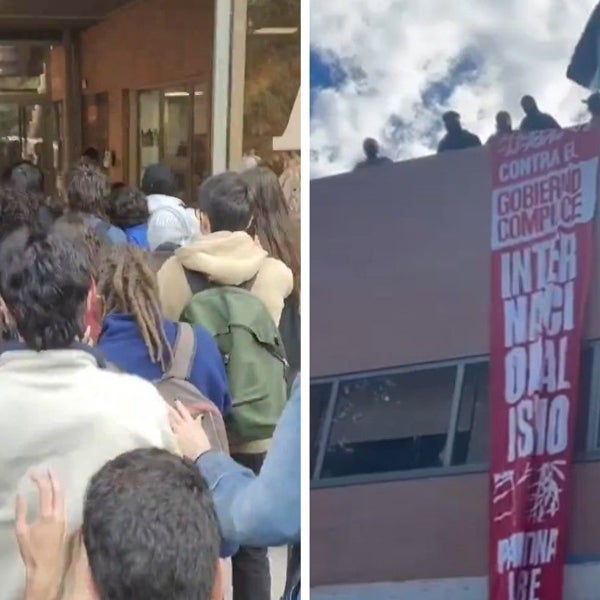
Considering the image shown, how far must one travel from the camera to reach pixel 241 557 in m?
4.07

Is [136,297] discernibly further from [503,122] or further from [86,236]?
[503,122]

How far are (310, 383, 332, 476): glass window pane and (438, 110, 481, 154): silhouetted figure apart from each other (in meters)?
0.49

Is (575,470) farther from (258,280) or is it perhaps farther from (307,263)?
(258,280)

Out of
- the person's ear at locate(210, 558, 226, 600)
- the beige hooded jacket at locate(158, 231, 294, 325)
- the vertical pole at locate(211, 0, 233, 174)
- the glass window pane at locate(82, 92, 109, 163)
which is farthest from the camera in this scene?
the glass window pane at locate(82, 92, 109, 163)

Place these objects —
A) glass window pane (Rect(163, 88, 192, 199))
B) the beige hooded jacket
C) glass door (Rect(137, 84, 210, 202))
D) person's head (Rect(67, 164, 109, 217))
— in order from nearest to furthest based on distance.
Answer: the beige hooded jacket
person's head (Rect(67, 164, 109, 217))
glass door (Rect(137, 84, 210, 202))
glass window pane (Rect(163, 88, 192, 199))

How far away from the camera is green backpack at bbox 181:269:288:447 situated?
3811 millimetres

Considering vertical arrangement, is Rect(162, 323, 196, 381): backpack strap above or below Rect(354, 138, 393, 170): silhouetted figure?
below

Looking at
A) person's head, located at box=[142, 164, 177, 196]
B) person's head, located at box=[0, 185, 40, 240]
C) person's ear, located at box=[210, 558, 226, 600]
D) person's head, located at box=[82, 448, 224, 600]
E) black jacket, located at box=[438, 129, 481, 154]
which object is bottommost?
person's ear, located at box=[210, 558, 226, 600]

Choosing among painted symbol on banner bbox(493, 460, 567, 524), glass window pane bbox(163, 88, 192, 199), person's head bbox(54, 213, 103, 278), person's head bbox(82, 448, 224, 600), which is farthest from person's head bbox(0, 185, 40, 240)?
glass window pane bbox(163, 88, 192, 199)

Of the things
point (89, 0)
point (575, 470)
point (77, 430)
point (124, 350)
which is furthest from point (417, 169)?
point (89, 0)

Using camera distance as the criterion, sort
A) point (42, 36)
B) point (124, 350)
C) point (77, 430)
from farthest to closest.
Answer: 1. point (42, 36)
2. point (124, 350)
3. point (77, 430)

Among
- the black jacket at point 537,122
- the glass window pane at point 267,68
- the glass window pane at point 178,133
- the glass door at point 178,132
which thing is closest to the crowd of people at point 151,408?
Answer: the black jacket at point 537,122

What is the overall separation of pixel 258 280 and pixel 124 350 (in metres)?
0.89

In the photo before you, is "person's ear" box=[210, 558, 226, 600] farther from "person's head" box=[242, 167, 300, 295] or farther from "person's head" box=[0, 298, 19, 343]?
"person's head" box=[242, 167, 300, 295]
